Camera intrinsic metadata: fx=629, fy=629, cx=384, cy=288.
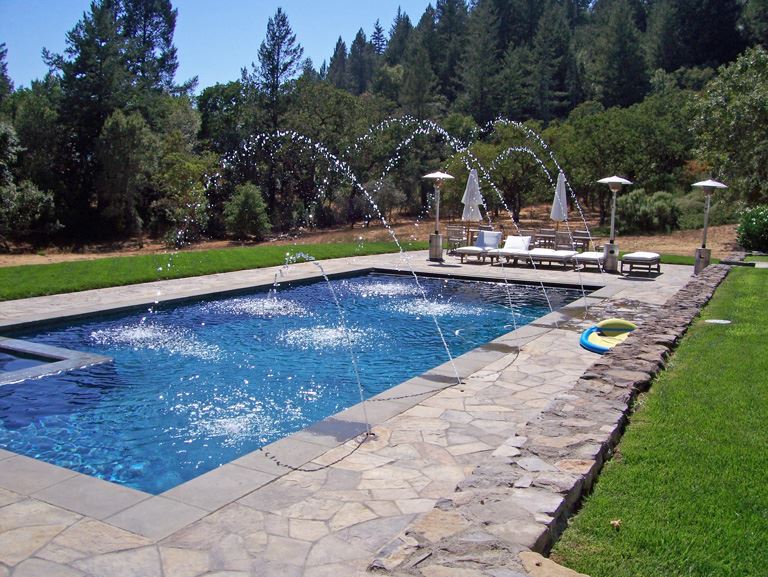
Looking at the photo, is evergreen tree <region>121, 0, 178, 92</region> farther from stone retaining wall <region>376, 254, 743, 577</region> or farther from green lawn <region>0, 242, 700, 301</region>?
stone retaining wall <region>376, 254, 743, 577</region>

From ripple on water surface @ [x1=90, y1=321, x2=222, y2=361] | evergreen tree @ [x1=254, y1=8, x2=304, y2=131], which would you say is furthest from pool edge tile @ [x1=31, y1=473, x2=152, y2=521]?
evergreen tree @ [x1=254, y1=8, x2=304, y2=131]

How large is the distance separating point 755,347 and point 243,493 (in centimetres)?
536

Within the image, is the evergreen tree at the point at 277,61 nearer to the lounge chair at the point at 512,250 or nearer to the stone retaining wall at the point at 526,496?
the lounge chair at the point at 512,250

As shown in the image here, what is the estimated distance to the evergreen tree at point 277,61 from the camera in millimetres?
35375

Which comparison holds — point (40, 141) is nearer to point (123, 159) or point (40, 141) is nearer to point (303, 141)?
point (123, 159)

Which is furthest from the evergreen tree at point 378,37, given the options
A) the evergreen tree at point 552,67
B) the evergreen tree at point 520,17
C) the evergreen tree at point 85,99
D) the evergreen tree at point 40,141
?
the evergreen tree at point 40,141

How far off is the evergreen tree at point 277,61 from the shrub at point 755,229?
24580 mm

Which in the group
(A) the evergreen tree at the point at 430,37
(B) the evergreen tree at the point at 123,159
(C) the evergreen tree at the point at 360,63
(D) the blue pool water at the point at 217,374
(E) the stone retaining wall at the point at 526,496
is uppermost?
(C) the evergreen tree at the point at 360,63

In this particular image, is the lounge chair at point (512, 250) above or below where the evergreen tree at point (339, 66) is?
below

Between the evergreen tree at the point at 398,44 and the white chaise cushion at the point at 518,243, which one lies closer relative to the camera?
the white chaise cushion at the point at 518,243

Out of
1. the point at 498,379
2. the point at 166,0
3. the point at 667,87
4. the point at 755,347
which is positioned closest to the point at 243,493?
the point at 498,379

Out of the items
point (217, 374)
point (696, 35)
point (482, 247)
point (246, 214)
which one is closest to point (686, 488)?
point (217, 374)

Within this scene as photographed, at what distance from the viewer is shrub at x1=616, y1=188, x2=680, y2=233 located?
78.6ft

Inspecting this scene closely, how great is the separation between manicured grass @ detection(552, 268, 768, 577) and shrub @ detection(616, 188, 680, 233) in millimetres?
19859
